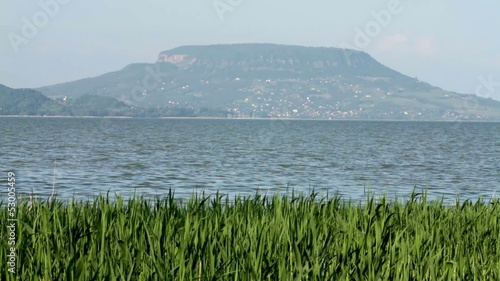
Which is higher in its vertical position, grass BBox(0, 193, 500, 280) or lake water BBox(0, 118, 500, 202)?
grass BBox(0, 193, 500, 280)

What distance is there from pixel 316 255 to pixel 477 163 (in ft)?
207

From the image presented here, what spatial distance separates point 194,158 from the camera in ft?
228

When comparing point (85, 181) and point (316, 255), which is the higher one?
point (316, 255)

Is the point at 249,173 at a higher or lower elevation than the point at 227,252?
lower

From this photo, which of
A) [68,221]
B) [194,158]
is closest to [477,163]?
[194,158]

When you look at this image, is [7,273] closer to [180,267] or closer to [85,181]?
[180,267]

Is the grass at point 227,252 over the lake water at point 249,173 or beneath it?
over

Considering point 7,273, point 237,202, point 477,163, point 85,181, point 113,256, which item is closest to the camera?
point 7,273

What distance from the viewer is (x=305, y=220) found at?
384 inches

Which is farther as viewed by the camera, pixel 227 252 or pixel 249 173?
pixel 249 173

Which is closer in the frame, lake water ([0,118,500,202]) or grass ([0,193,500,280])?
grass ([0,193,500,280])

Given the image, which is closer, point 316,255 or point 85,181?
point 316,255

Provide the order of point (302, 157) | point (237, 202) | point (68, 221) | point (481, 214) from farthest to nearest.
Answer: point (302, 157)
point (481, 214)
point (237, 202)
point (68, 221)

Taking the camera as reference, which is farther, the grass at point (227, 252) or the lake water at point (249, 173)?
the lake water at point (249, 173)
